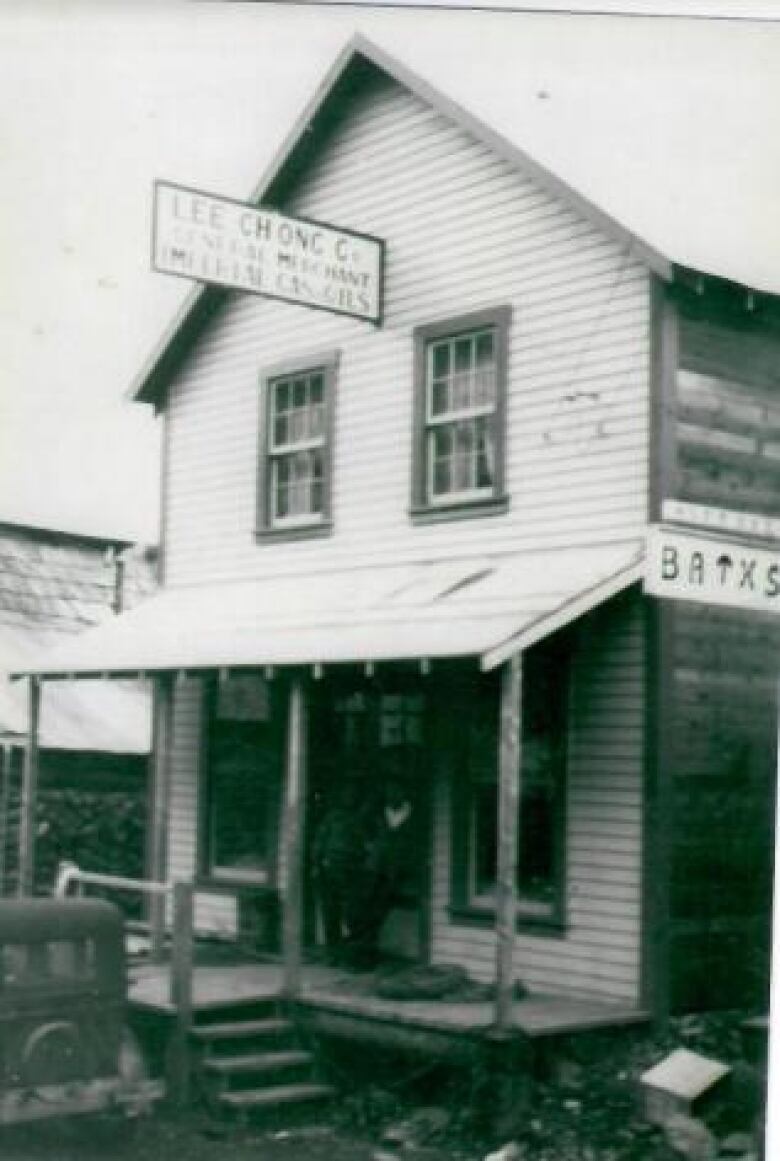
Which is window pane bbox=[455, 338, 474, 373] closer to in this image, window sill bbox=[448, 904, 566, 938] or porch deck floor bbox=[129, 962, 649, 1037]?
window sill bbox=[448, 904, 566, 938]

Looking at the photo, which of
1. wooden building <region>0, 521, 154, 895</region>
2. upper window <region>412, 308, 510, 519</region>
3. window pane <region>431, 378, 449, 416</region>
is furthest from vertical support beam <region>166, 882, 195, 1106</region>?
→ wooden building <region>0, 521, 154, 895</region>

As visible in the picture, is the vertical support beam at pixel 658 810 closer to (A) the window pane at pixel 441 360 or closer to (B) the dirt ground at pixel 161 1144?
(B) the dirt ground at pixel 161 1144

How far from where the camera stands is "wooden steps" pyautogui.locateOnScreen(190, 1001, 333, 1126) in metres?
11.3

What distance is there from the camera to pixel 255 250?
12.3 m

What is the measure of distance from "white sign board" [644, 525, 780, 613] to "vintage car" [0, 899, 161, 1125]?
13.6 feet

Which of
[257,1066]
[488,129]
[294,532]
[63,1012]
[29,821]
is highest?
[488,129]

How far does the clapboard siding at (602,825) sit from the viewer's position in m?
11.9

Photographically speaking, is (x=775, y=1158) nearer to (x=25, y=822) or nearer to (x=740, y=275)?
(x=740, y=275)

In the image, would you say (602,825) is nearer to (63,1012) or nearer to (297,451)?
(63,1012)

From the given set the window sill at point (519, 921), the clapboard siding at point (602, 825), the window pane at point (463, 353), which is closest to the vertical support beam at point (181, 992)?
the window sill at point (519, 921)

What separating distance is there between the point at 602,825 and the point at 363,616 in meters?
2.33

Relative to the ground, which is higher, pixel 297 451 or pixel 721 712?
pixel 297 451

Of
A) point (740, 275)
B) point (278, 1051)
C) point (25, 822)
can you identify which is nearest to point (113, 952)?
point (278, 1051)

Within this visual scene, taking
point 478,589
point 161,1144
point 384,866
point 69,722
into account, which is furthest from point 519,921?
point 69,722
